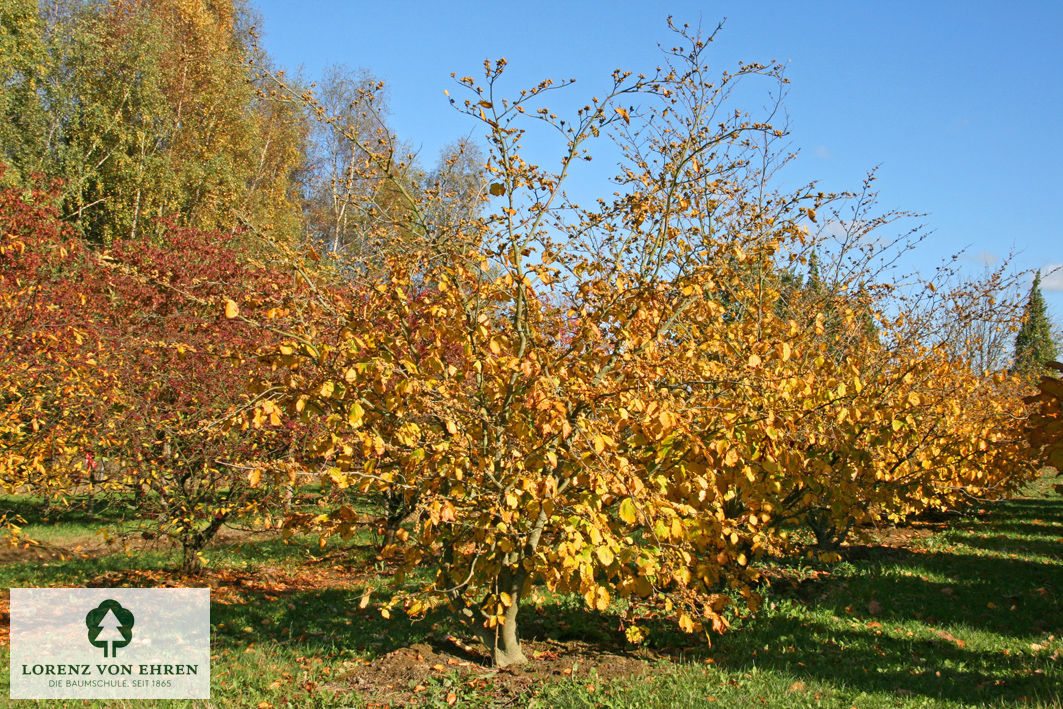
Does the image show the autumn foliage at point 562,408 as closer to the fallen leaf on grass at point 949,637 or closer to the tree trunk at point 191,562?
the fallen leaf on grass at point 949,637

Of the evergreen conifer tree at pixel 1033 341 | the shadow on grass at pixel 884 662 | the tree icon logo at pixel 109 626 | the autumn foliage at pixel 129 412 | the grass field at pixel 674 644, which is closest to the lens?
the grass field at pixel 674 644

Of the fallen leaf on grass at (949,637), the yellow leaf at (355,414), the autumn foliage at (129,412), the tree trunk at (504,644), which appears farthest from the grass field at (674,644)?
the yellow leaf at (355,414)

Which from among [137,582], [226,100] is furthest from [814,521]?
[226,100]

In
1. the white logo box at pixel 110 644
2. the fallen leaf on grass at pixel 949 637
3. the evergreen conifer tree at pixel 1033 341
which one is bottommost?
the fallen leaf on grass at pixel 949 637

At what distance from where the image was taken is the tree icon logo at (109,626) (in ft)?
17.3

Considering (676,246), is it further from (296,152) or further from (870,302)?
(296,152)

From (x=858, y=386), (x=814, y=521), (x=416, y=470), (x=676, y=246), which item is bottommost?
(x=814, y=521)

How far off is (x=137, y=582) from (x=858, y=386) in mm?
7192

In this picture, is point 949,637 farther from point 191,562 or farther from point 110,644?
point 191,562

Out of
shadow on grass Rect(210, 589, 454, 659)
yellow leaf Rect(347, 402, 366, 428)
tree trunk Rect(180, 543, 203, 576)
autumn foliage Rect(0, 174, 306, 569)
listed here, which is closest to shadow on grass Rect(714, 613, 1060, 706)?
shadow on grass Rect(210, 589, 454, 659)

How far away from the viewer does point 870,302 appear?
7105mm

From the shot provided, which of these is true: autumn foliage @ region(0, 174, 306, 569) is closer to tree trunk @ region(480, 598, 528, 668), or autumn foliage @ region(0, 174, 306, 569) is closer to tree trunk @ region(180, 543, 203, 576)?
tree trunk @ region(180, 543, 203, 576)

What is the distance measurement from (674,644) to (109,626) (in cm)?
429

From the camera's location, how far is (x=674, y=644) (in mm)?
5301
